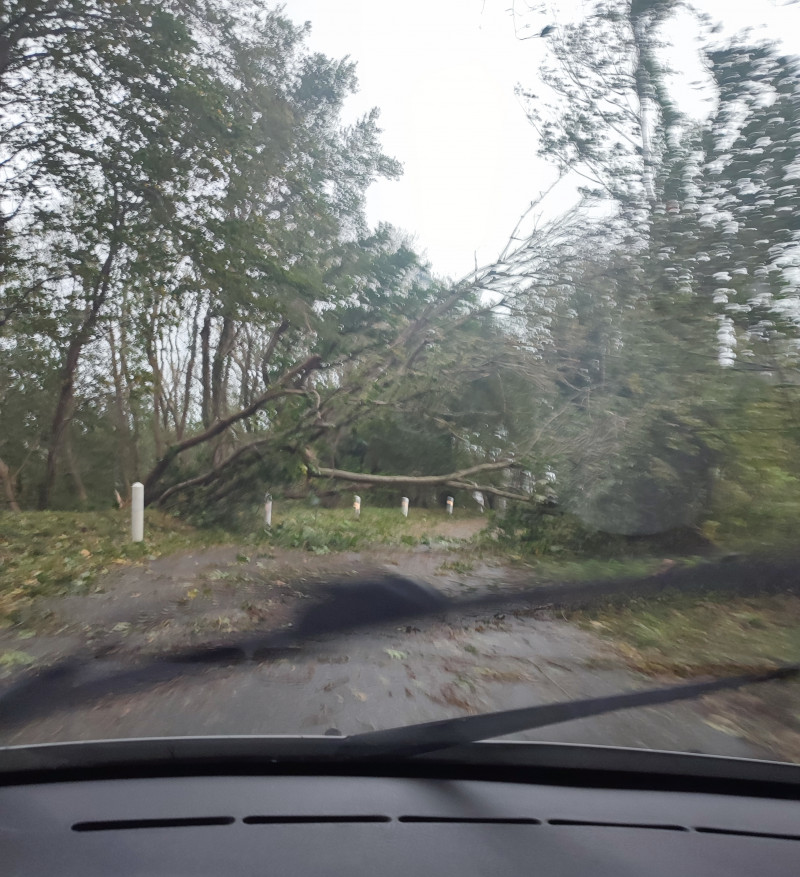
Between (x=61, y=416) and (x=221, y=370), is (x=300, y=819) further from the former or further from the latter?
(x=61, y=416)

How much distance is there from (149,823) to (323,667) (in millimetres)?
2778

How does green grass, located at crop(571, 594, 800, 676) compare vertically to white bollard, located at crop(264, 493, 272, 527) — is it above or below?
below

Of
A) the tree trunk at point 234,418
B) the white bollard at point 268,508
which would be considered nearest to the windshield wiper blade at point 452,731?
the white bollard at point 268,508

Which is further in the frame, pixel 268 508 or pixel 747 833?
pixel 268 508

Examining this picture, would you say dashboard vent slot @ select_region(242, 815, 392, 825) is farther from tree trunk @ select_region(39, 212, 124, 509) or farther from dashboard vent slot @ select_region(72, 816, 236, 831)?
tree trunk @ select_region(39, 212, 124, 509)

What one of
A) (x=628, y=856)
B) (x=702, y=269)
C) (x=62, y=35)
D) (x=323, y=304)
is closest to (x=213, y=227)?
(x=323, y=304)

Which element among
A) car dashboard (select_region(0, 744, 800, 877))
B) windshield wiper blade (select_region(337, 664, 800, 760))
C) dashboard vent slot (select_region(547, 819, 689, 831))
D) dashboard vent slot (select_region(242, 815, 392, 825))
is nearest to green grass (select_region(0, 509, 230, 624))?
car dashboard (select_region(0, 744, 800, 877))

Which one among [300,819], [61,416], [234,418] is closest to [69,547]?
[234,418]

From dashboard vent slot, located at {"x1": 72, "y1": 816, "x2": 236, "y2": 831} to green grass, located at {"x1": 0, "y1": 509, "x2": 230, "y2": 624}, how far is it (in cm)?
477

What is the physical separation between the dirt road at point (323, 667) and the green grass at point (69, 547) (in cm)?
41

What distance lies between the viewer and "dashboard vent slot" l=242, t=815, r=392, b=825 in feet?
8.14

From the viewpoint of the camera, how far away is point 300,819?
251 cm

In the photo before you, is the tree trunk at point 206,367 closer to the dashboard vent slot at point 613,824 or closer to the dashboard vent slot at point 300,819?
the dashboard vent slot at point 300,819

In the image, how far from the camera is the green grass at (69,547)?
7934 millimetres
